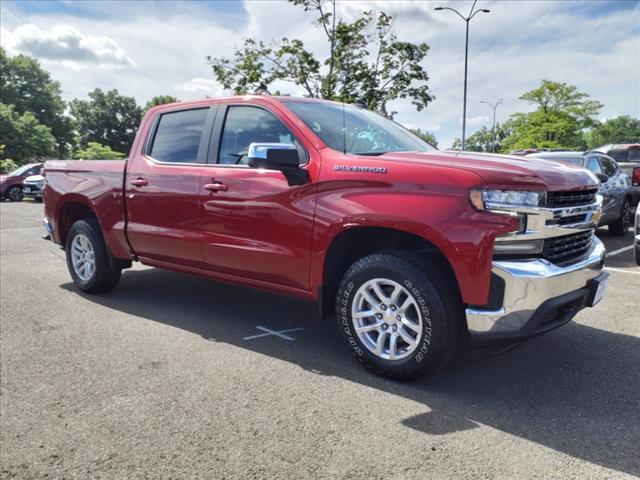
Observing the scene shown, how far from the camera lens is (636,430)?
2.74 meters

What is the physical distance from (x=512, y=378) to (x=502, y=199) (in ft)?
4.06

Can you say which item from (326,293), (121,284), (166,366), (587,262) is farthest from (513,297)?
(121,284)

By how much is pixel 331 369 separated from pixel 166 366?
114 cm

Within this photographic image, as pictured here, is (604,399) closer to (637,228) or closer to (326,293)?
(326,293)

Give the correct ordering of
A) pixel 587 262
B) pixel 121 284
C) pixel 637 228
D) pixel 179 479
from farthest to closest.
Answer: pixel 637 228
pixel 121 284
pixel 587 262
pixel 179 479

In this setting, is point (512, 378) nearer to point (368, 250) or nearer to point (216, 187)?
point (368, 250)

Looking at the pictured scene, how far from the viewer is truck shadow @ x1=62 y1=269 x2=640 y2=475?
9.01 ft

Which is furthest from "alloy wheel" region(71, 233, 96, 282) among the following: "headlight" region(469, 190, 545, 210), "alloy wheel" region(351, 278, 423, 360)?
"headlight" region(469, 190, 545, 210)

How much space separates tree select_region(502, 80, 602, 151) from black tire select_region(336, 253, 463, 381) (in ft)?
176

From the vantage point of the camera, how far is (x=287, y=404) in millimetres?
3090

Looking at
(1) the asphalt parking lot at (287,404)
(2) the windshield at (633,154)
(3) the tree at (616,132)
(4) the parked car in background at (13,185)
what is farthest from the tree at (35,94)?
(3) the tree at (616,132)

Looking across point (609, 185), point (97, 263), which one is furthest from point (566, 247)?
point (609, 185)

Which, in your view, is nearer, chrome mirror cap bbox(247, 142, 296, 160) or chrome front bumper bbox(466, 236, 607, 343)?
chrome front bumper bbox(466, 236, 607, 343)

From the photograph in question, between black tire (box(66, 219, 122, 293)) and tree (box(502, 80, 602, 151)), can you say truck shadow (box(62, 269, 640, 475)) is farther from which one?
tree (box(502, 80, 602, 151))
